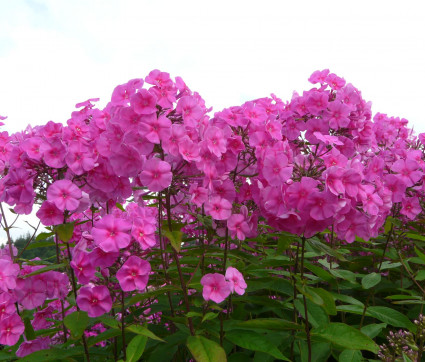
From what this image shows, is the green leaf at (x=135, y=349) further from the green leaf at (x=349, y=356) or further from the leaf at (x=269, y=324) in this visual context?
the green leaf at (x=349, y=356)

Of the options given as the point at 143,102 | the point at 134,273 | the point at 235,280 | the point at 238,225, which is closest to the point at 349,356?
the point at 235,280

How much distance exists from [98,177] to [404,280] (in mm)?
2781

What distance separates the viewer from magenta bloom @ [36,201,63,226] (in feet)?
7.26

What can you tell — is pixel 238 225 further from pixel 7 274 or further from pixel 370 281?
pixel 7 274

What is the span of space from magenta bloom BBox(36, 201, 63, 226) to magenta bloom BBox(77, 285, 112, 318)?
0.37 meters

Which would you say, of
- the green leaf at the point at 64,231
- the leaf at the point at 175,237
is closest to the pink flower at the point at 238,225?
the leaf at the point at 175,237

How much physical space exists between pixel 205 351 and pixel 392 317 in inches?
53.7

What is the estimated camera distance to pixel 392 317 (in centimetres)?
275

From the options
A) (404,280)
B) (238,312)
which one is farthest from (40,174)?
(404,280)

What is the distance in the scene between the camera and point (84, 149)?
2283 mm

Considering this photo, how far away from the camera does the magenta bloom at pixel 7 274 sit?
92.4 inches

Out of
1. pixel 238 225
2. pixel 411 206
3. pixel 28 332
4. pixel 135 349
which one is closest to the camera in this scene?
pixel 135 349

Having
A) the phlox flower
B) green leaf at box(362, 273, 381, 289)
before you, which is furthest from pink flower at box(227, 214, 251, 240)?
the phlox flower

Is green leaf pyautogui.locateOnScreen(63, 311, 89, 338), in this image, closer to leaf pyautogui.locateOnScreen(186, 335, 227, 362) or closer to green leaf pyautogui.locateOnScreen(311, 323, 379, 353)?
leaf pyautogui.locateOnScreen(186, 335, 227, 362)
